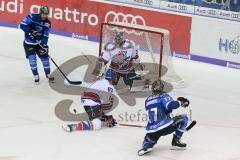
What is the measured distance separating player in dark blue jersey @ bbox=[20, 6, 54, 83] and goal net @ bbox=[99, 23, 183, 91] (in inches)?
40.7

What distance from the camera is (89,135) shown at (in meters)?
7.05

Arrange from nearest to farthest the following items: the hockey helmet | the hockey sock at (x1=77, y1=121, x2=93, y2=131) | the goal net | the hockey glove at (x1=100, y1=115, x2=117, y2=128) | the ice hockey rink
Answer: the ice hockey rink, the hockey sock at (x1=77, y1=121, x2=93, y2=131), the hockey glove at (x1=100, y1=115, x2=117, y2=128), the hockey helmet, the goal net

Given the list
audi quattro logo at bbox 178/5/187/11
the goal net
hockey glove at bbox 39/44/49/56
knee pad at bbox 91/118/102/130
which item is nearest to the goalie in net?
the goal net

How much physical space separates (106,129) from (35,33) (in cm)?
282

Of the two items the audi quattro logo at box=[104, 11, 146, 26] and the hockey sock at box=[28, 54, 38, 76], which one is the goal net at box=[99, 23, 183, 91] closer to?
the hockey sock at box=[28, 54, 38, 76]

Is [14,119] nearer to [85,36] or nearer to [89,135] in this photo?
[89,135]

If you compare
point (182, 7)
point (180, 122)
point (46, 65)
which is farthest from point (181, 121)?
point (182, 7)

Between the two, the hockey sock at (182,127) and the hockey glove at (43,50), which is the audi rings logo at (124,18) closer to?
the hockey glove at (43,50)

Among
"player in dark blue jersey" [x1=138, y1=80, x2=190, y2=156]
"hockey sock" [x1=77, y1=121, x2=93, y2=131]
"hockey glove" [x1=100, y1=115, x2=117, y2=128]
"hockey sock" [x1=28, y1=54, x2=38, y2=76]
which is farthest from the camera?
"hockey sock" [x1=28, y1=54, x2=38, y2=76]

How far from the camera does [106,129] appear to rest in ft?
24.1

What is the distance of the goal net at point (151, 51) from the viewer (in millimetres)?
9883

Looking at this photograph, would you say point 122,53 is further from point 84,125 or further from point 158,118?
point 158,118

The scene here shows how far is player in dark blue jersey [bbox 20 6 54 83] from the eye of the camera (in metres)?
9.49

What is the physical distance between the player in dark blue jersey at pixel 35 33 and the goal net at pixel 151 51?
1.03 meters
